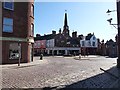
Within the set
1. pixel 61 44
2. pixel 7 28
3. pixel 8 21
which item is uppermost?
pixel 8 21

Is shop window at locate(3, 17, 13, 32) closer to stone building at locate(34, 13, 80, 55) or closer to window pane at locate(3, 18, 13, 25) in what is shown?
window pane at locate(3, 18, 13, 25)

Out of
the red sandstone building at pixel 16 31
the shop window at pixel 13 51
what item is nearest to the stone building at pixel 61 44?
the red sandstone building at pixel 16 31

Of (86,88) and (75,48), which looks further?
(75,48)

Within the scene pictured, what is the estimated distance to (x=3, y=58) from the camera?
26297 millimetres

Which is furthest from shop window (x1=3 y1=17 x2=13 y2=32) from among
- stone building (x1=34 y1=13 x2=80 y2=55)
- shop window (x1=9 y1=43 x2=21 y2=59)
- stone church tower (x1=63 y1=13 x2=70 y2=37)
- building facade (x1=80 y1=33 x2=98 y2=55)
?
building facade (x1=80 y1=33 x2=98 y2=55)

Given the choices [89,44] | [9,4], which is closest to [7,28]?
[9,4]

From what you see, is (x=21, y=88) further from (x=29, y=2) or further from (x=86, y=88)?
(x=29, y=2)

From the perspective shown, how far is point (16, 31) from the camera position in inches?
1112

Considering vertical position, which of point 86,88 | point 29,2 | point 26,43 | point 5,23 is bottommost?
point 86,88

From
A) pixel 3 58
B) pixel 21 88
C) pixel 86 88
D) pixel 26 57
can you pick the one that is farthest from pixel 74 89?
pixel 26 57

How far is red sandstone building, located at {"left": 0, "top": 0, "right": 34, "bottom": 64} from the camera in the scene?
26859 millimetres

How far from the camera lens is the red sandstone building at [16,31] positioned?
88.1 feet

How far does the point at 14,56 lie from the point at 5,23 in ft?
15.0

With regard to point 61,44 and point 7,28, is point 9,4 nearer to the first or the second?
point 7,28
